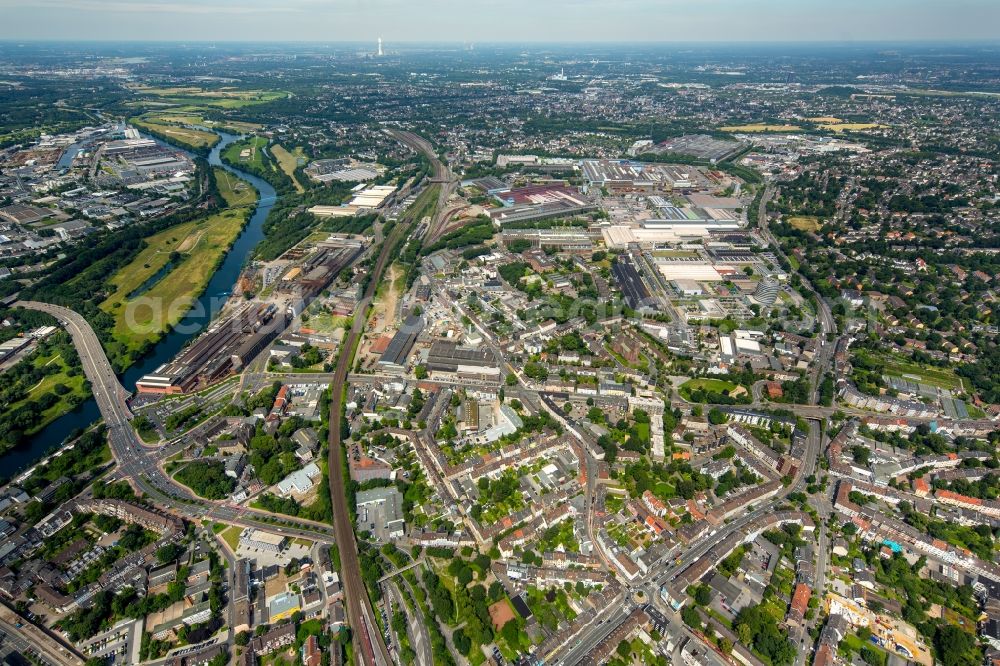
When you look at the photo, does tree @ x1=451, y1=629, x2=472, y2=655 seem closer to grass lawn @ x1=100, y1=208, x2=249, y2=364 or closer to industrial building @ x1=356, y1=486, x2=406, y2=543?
industrial building @ x1=356, y1=486, x2=406, y2=543

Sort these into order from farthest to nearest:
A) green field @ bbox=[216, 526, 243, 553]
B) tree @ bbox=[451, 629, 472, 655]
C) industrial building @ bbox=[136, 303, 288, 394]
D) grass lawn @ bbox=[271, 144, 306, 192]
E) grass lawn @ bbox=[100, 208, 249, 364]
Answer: grass lawn @ bbox=[271, 144, 306, 192], grass lawn @ bbox=[100, 208, 249, 364], industrial building @ bbox=[136, 303, 288, 394], green field @ bbox=[216, 526, 243, 553], tree @ bbox=[451, 629, 472, 655]

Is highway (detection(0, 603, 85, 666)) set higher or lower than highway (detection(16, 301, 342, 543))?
lower

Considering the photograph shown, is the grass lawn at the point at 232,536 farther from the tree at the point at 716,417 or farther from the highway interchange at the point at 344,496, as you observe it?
the tree at the point at 716,417

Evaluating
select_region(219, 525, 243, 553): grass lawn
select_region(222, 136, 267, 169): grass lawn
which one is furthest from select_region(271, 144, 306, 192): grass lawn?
select_region(219, 525, 243, 553): grass lawn

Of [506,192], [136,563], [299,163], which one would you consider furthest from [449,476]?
[299,163]

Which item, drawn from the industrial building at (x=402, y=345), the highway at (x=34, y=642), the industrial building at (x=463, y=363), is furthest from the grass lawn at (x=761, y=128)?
the highway at (x=34, y=642)

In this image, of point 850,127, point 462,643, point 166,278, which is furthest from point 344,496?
point 850,127
